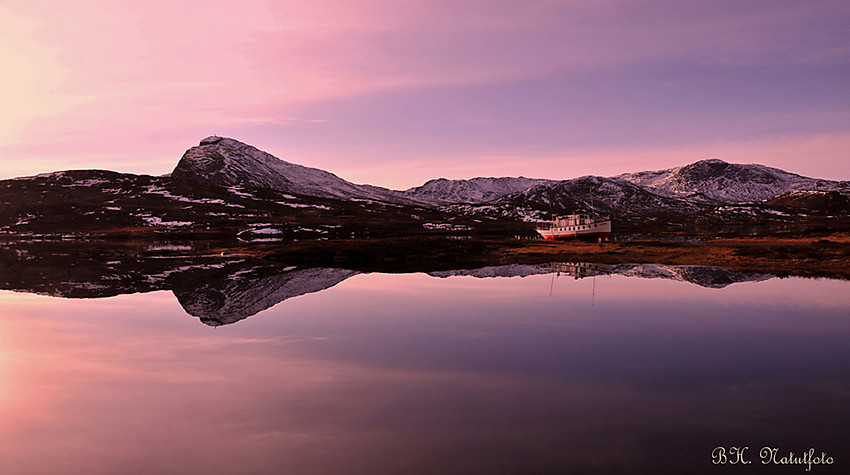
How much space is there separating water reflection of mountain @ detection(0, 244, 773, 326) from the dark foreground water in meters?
6.45

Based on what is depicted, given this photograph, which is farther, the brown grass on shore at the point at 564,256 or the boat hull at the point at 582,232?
the boat hull at the point at 582,232

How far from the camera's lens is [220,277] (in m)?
58.5

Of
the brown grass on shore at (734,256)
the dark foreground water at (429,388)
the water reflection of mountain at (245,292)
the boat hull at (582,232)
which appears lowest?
the dark foreground water at (429,388)

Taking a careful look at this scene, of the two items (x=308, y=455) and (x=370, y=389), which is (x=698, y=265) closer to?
(x=370, y=389)

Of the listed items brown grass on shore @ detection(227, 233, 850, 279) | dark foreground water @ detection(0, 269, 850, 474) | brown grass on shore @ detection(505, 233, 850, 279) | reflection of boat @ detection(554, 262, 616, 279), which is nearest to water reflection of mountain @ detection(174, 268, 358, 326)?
dark foreground water @ detection(0, 269, 850, 474)

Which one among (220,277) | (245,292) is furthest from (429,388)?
(220,277)

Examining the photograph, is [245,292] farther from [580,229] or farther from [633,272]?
[580,229]

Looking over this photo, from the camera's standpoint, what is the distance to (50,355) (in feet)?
83.9

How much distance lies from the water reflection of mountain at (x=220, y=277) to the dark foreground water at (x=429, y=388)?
6454 mm

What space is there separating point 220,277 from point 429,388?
44643 millimetres

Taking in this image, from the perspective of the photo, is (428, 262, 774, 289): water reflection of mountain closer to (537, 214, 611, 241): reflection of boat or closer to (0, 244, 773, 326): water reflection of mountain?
(0, 244, 773, 326): water reflection of mountain

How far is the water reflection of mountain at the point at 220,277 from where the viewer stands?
142 feet

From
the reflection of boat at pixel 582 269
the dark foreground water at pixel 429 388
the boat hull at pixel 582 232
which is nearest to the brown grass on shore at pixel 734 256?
the reflection of boat at pixel 582 269

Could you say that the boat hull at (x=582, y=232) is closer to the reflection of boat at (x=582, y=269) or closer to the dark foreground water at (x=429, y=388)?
the reflection of boat at (x=582, y=269)
